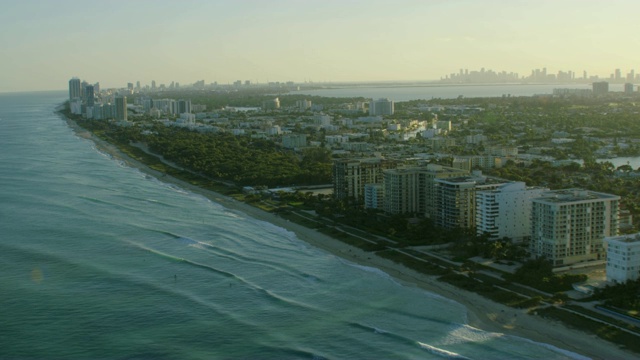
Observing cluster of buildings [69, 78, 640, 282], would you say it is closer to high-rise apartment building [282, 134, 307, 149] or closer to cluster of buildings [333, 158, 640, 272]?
cluster of buildings [333, 158, 640, 272]

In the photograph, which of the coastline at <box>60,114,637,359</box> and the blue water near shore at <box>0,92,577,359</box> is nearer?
the coastline at <box>60,114,637,359</box>

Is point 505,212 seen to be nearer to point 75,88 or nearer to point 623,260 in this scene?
point 623,260

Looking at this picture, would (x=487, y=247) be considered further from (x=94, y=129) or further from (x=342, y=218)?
(x=94, y=129)

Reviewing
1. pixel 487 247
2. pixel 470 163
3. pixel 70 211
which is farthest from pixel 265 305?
pixel 470 163

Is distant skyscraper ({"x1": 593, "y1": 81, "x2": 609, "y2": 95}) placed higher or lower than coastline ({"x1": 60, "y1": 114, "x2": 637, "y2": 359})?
higher

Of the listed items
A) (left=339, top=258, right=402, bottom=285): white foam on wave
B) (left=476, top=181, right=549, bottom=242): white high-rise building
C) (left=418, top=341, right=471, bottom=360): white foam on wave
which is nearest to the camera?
(left=418, top=341, right=471, bottom=360): white foam on wave

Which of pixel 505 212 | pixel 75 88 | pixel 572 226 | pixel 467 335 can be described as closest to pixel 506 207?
pixel 505 212

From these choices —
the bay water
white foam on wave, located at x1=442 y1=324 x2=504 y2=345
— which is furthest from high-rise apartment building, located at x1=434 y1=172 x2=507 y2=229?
the bay water

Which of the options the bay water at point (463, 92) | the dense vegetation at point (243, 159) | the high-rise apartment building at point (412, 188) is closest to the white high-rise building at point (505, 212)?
the high-rise apartment building at point (412, 188)
